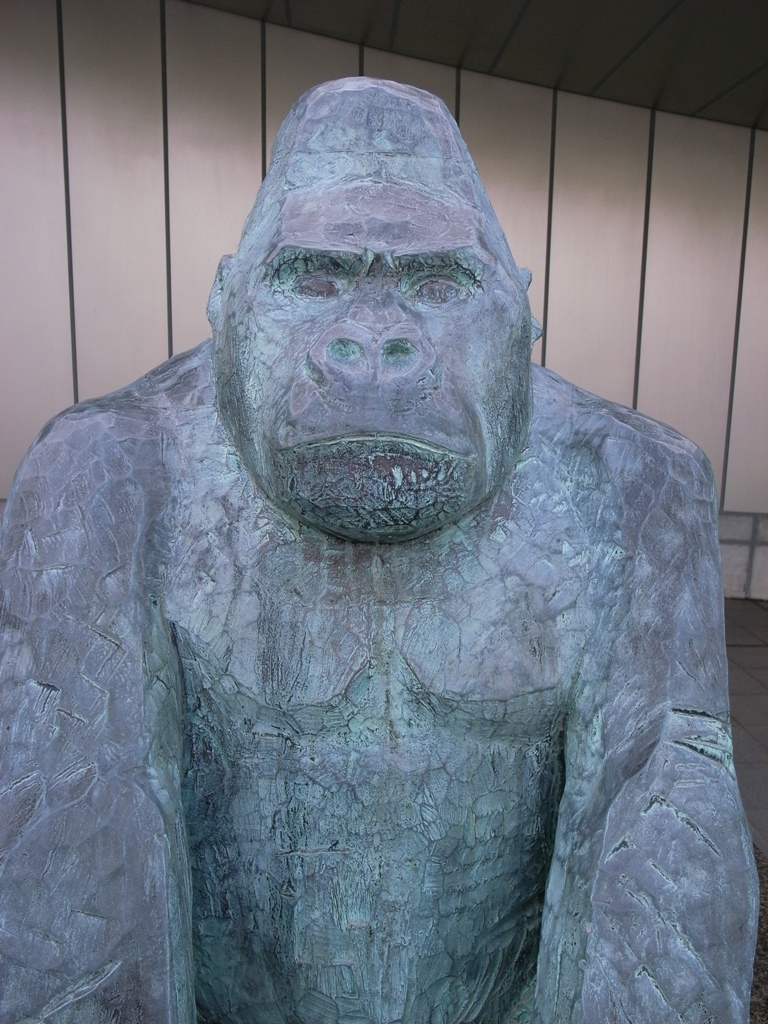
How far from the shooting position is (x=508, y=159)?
17.2 feet

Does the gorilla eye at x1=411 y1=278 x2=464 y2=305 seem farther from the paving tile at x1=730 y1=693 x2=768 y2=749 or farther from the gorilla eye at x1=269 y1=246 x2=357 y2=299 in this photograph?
the paving tile at x1=730 y1=693 x2=768 y2=749

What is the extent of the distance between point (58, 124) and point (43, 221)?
0.48 meters

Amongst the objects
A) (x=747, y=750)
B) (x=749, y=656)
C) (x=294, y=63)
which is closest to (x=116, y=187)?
(x=294, y=63)

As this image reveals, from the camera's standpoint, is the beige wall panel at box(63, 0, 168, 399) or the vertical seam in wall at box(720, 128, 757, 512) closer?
the beige wall panel at box(63, 0, 168, 399)

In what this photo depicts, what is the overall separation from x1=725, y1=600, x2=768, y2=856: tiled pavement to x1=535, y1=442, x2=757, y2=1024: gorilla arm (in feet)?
8.06

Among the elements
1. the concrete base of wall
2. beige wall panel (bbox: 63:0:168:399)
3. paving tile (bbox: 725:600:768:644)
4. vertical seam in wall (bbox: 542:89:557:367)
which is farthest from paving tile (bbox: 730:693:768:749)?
beige wall panel (bbox: 63:0:168:399)

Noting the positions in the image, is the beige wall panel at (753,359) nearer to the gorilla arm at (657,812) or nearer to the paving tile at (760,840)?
the paving tile at (760,840)

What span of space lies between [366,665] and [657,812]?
35 cm

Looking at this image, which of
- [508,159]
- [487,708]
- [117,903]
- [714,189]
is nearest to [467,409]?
[487,708]

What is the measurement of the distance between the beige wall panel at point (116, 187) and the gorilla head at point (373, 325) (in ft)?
12.8

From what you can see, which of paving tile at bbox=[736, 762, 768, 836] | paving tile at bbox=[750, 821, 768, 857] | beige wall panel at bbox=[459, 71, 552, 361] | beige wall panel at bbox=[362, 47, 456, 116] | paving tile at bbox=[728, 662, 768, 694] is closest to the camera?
paving tile at bbox=[750, 821, 768, 857]

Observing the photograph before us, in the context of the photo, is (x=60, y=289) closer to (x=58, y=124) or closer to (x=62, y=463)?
(x=58, y=124)

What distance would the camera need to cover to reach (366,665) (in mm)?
1050

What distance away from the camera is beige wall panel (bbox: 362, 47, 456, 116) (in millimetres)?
4816
